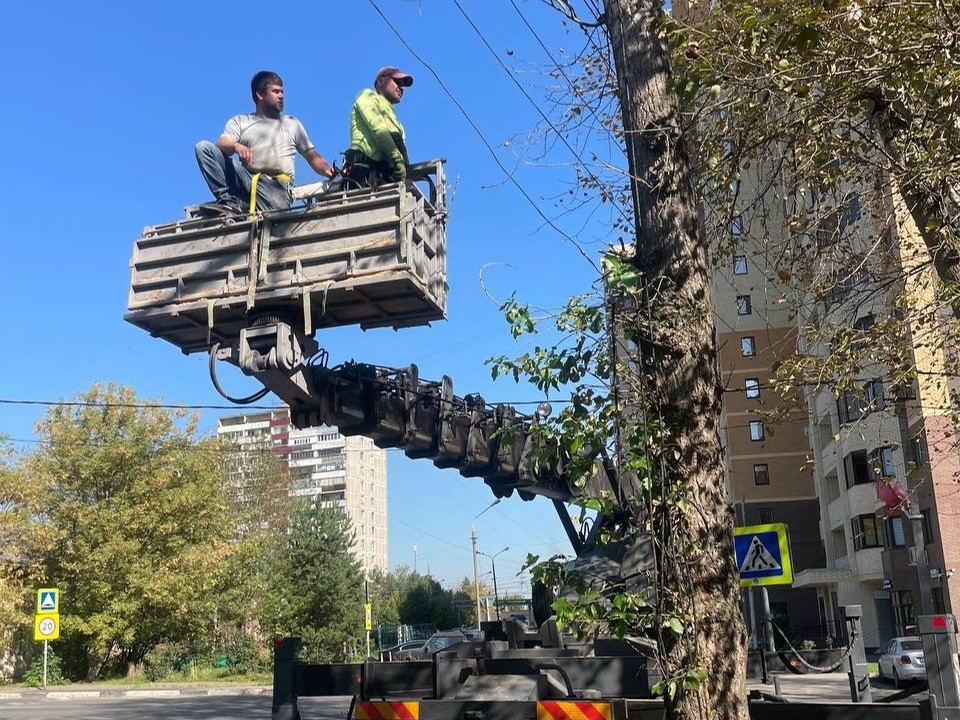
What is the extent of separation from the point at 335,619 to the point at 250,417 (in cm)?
9907

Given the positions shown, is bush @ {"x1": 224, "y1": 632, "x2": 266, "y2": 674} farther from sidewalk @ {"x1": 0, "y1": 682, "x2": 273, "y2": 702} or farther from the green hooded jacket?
the green hooded jacket

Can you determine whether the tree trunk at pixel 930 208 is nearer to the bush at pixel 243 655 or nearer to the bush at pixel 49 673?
the bush at pixel 49 673

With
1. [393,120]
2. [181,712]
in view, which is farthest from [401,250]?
[181,712]

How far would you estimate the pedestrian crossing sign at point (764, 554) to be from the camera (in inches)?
358

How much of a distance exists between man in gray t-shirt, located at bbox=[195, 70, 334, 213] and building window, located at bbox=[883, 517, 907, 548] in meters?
31.4

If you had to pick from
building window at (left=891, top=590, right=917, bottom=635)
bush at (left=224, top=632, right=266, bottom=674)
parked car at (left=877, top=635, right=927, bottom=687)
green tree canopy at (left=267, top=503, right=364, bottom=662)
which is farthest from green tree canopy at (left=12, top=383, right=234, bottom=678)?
building window at (left=891, top=590, right=917, bottom=635)

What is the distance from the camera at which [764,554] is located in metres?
9.25

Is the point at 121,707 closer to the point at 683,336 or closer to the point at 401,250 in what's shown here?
the point at 401,250

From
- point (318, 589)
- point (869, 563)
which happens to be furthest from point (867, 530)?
point (318, 589)

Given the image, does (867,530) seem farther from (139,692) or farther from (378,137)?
(378,137)

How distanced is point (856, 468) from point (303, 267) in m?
34.6

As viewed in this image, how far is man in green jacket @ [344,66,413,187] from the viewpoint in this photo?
9.49 metres

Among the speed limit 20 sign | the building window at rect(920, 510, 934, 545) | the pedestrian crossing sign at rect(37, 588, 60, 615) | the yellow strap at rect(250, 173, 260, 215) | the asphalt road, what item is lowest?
the asphalt road

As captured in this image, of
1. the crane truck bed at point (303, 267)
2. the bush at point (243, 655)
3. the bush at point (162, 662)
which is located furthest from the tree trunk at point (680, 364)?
the bush at point (243, 655)
